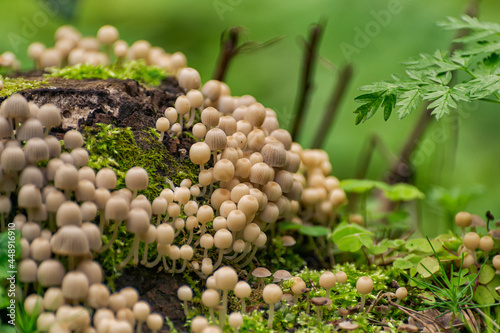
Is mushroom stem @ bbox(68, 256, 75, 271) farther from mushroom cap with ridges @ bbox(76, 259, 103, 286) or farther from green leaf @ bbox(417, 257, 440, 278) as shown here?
green leaf @ bbox(417, 257, 440, 278)

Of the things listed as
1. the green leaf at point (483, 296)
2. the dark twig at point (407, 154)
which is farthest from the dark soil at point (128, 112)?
the dark twig at point (407, 154)

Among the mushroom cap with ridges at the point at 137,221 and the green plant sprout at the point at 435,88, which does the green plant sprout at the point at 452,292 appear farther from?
the mushroom cap with ridges at the point at 137,221

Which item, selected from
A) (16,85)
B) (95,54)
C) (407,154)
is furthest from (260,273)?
(407,154)

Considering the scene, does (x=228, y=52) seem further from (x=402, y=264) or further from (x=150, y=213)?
(x=402, y=264)

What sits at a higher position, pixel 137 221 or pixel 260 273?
pixel 137 221

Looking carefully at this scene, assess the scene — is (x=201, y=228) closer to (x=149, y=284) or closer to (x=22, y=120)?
(x=149, y=284)

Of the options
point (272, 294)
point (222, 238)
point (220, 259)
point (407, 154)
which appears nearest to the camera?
point (272, 294)
